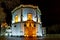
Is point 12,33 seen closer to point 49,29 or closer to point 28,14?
point 28,14

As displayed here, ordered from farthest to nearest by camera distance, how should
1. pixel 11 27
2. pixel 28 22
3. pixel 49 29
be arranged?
pixel 49 29, pixel 11 27, pixel 28 22

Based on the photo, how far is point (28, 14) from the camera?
52.3 m

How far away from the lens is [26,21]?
50.8 metres

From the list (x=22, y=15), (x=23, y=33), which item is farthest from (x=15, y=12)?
(x=23, y=33)

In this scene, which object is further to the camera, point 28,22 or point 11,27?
point 11,27

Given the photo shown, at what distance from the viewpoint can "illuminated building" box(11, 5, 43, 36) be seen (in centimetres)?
5084

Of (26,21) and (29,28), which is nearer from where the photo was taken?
(26,21)

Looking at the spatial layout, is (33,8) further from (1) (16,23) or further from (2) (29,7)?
(1) (16,23)

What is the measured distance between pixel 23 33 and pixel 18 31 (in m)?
1.27

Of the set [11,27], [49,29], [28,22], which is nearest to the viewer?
[28,22]

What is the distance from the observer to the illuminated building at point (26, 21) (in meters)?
50.8

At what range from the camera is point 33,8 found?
175ft

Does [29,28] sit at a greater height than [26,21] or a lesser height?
lesser

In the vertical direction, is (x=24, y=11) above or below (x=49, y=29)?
above
